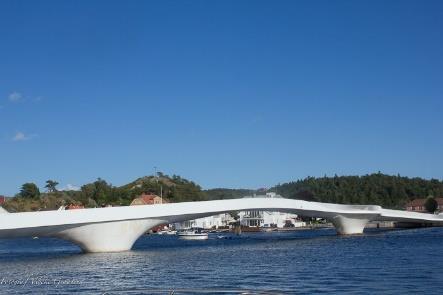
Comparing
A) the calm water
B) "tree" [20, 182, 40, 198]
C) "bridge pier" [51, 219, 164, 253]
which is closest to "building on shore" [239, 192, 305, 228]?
"tree" [20, 182, 40, 198]

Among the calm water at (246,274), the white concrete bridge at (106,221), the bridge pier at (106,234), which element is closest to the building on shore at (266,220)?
the white concrete bridge at (106,221)

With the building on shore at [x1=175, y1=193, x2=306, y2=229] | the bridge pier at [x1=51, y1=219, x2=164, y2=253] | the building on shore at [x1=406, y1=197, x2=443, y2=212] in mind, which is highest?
the building on shore at [x1=406, y1=197, x2=443, y2=212]

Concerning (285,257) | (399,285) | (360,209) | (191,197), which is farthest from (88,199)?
(399,285)

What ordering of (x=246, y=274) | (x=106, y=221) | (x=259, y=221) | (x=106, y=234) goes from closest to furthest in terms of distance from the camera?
(x=246, y=274), (x=106, y=221), (x=106, y=234), (x=259, y=221)

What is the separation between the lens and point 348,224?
285ft

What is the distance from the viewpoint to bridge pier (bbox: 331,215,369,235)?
281 ft

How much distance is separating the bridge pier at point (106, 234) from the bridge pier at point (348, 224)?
1411 inches

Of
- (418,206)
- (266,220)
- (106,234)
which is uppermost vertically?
(418,206)

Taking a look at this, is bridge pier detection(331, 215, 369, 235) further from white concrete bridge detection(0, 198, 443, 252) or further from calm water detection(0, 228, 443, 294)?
calm water detection(0, 228, 443, 294)

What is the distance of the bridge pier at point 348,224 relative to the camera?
8575 centimetres

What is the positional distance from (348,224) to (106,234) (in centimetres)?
4164

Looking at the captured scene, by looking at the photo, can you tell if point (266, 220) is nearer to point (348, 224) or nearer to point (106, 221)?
point (348, 224)

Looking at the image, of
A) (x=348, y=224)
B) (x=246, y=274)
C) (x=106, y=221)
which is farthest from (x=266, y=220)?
(x=246, y=274)

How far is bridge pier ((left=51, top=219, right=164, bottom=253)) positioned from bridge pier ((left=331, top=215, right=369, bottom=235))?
35.8 meters
